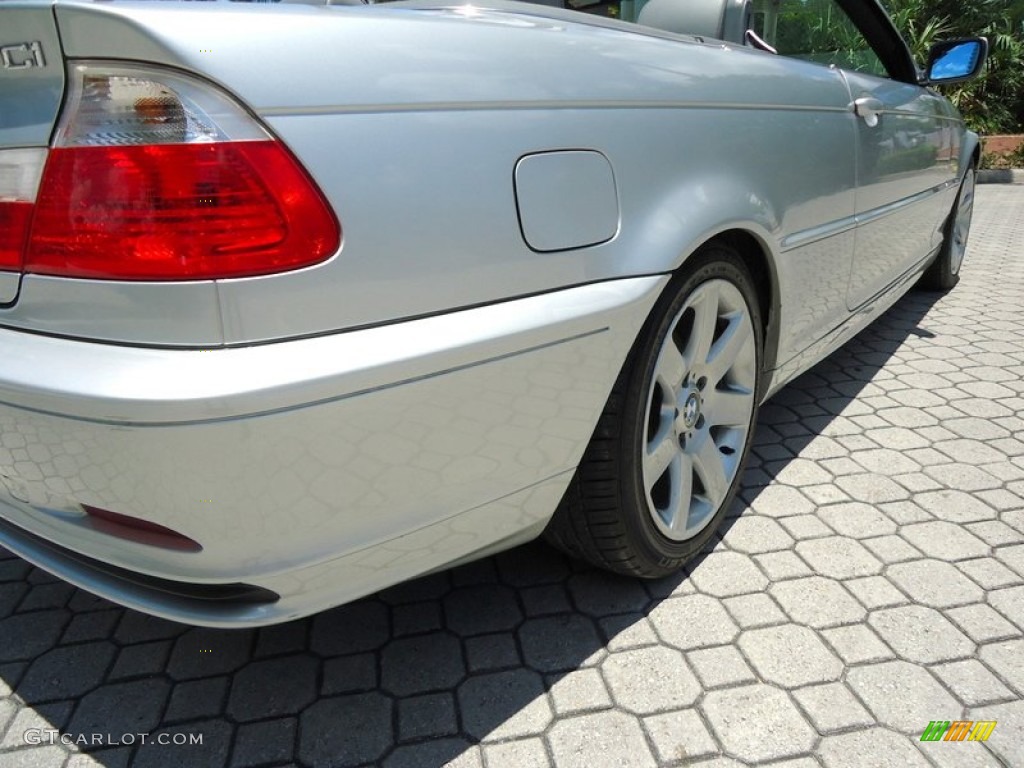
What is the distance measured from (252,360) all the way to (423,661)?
993mm

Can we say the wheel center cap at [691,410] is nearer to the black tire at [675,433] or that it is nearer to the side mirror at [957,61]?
the black tire at [675,433]

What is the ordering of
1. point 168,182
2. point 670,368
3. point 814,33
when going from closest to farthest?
1. point 168,182
2. point 670,368
3. point 814,33

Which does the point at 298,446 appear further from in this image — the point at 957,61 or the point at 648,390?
the point at 957,61

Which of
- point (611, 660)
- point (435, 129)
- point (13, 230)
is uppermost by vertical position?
point (435, 129)

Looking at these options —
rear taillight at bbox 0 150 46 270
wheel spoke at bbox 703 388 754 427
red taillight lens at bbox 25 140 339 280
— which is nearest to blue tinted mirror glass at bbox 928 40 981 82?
wheel spoke at bbox 703 388 754 427

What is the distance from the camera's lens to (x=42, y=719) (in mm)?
1675

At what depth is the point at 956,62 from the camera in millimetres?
3664

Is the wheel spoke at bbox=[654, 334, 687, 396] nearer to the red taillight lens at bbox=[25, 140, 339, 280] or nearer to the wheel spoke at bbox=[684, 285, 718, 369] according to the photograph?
the wheel spoke at bbox=[684, 285, 718, 369]

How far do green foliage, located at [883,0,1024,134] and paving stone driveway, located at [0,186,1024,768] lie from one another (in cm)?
1190

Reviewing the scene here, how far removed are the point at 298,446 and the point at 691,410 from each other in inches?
46.0

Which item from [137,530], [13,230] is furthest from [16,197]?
[137,530]

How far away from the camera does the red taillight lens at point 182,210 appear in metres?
1.10

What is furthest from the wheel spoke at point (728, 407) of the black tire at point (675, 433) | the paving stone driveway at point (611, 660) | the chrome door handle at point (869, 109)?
the chrome door handle at point (869, 109)

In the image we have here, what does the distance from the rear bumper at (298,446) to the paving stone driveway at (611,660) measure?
16.4 inches
